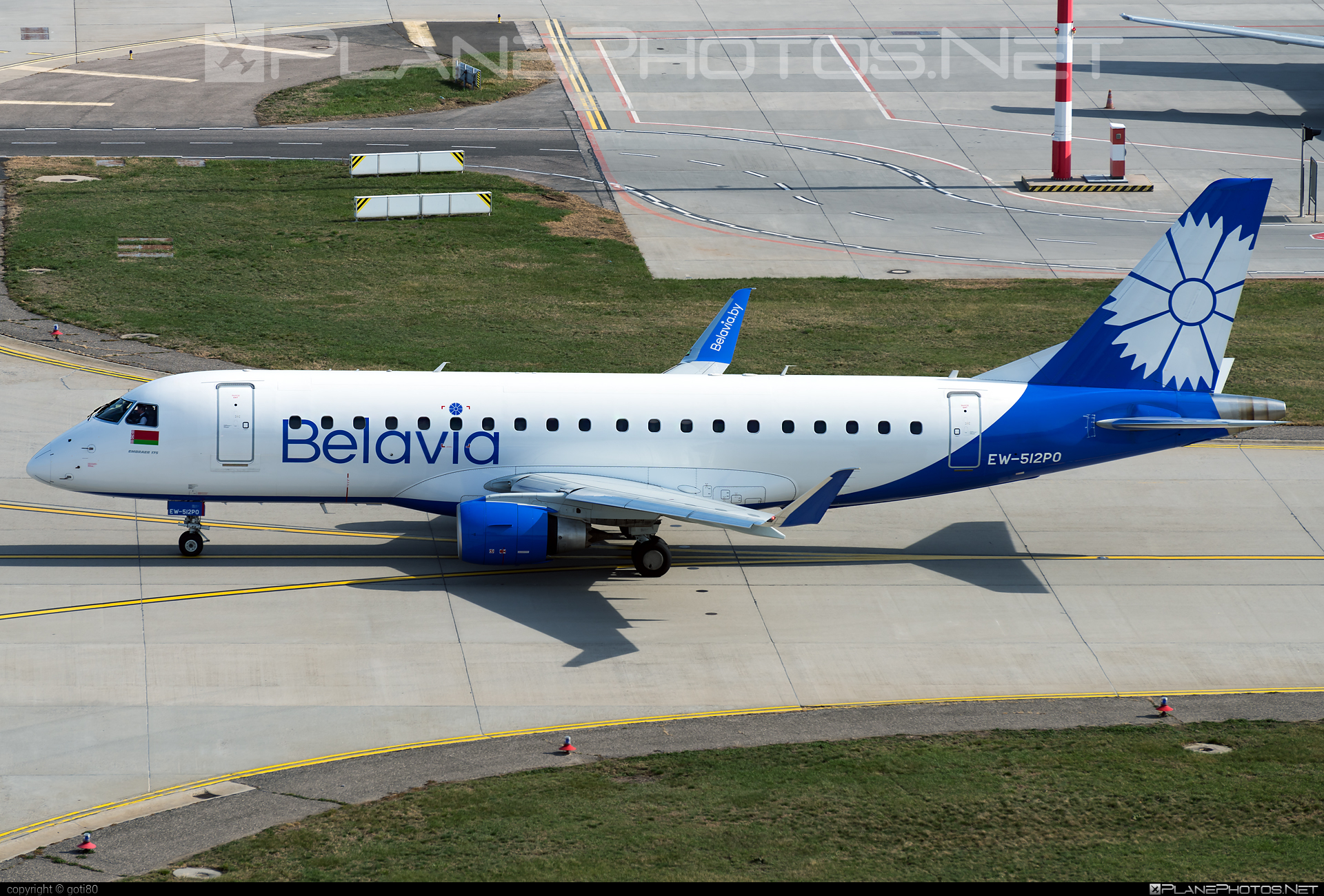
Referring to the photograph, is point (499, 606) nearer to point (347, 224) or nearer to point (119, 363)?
point (119, 363)

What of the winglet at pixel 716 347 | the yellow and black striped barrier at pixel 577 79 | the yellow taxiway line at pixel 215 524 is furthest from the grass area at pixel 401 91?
the yellow taxiway line at pixel 215 524

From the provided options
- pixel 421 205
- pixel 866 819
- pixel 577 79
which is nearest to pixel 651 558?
pixel 866 819

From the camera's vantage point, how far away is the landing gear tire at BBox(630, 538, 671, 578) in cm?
3550

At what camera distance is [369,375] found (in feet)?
118

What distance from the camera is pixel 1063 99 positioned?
69000 millimetres

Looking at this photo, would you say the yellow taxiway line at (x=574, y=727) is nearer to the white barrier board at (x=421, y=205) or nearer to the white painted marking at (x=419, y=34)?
the white barrier board at (x=421, y=205)

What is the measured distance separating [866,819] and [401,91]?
65.3 m

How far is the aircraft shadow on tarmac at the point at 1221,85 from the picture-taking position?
81625 millimetres

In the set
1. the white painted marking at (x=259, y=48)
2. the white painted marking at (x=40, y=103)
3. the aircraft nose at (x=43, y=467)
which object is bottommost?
the aircraft nose at (x=43, y=467)

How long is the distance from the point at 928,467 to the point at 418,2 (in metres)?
72.2

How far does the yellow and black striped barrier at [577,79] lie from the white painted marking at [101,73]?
20.8m

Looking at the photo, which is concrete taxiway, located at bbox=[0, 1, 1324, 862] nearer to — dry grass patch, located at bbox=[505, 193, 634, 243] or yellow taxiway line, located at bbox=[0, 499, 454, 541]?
yellow taxiway line, located at bbox=[0, 499, 454, 541]

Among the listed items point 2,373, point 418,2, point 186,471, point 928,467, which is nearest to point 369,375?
point 186,471

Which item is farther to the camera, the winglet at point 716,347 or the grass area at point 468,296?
the grass area at point 468,296
